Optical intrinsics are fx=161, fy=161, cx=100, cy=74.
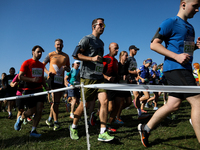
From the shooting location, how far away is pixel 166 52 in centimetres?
215

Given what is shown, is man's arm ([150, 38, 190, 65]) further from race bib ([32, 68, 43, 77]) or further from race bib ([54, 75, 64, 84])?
race bib ([54, 75, 64, 84])

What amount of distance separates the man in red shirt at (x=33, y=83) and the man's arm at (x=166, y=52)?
8.37 feet

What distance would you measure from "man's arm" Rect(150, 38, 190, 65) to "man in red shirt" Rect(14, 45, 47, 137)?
255cm

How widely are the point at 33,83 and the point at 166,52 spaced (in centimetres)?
297

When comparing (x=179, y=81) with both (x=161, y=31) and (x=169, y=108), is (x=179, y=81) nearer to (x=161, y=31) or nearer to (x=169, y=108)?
(x=169, y=108)

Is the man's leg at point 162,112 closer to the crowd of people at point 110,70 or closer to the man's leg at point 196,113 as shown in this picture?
the crowd of people at point 110,70

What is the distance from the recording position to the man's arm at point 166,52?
6.55 ft

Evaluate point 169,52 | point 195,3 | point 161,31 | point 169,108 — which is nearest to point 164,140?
point 169,108

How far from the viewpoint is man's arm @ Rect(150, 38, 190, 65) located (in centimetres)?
200

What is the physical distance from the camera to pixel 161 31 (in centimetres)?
223

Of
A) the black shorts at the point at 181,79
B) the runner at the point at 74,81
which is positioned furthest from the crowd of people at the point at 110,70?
the runner at the point at 74,81

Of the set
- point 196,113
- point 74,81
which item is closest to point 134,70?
point 74,81

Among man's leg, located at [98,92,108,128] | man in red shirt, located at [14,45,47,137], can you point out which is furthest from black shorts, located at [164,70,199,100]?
man in red shirt, located at [14,45,47,137]

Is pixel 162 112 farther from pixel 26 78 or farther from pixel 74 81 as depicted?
pixel 74 81
